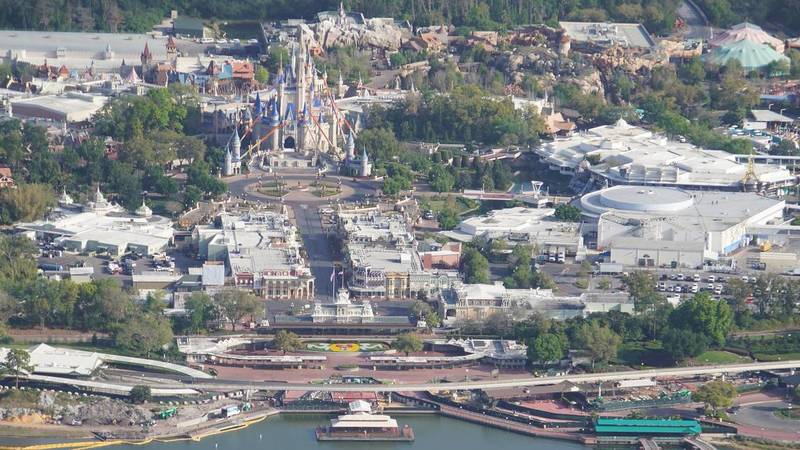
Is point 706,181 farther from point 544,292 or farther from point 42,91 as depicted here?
point 42,91

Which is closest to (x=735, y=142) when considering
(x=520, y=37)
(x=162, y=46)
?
(x=520, y=37)

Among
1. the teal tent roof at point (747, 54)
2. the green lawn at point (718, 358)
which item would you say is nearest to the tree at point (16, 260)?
the green lawn at point (718, 358)

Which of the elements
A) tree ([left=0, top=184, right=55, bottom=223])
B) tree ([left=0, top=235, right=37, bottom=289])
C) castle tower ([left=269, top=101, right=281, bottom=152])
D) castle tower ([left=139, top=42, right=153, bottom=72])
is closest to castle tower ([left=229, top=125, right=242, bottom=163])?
castle tower ([left=269, top=101, right=281, bottom=152])

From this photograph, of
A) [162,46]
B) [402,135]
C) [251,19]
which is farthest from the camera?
[251,19]

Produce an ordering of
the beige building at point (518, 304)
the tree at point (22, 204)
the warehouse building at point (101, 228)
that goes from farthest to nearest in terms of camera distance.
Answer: the tree at point (22, 204) < the warehouse building at point (101, 228) < the beige building at point (518, 304)

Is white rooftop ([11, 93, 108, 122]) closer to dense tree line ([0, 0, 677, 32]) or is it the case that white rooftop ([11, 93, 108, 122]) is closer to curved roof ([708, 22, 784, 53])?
dense tree line ([0, 0, 677, 32])

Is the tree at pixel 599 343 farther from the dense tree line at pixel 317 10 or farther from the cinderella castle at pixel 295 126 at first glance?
the dense tree line at pixel 317 10
